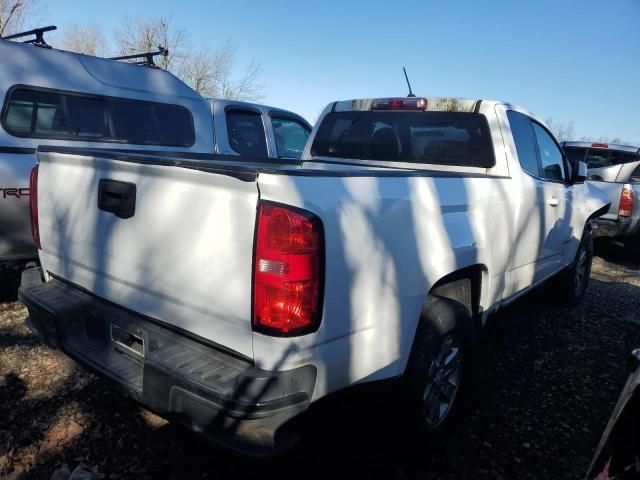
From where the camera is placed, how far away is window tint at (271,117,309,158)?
7164 millimetres

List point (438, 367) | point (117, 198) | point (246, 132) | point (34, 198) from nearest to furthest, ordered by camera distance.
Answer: point (117, 198) → point (438, 367) → point (34, 198) → point (246, 132)

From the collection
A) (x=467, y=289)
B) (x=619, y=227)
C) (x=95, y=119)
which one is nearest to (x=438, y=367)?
(x=467, y=289)

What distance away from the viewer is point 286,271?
1.63 m

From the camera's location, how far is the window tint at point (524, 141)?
135 inches

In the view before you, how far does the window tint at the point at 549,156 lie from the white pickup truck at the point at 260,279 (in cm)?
105

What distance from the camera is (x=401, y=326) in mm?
2043

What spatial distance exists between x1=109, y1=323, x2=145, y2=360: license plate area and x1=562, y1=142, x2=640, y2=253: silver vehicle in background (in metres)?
7.61

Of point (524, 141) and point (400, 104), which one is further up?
point (400, 104)

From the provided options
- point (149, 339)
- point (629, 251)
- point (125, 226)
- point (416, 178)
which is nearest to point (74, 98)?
point (125, 226)

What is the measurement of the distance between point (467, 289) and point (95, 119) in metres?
4.24

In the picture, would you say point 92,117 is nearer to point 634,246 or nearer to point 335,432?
point 335,432

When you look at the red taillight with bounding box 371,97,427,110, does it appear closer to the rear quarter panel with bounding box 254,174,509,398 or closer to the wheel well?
the rear quarter panel with bounding box 254,174,509,398

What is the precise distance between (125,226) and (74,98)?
3.42m

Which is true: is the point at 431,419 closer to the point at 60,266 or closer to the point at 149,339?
the point at 149,339
